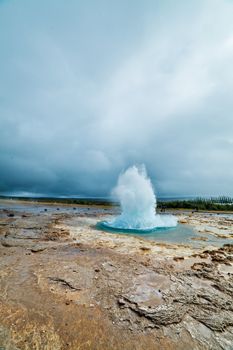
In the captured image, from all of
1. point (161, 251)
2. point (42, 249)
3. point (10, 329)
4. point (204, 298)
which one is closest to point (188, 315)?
point (204, 298)

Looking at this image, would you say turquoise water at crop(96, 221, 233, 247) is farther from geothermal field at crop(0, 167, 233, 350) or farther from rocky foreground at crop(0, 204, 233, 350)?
rocky foreground at crop(0, 204, 233, 350)

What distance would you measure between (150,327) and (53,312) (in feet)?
9.43

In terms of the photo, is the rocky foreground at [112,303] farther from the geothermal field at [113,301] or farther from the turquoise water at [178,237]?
the turquoise water at [178,237]

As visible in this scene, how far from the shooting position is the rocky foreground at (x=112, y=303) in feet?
14.1

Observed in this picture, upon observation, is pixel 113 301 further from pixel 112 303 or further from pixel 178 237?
pixel 178 237

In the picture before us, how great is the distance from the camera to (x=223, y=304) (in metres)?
5.88

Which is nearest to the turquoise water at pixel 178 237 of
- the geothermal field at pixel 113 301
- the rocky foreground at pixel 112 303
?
the geothermal field at pixel 113 301

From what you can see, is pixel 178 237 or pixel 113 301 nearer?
pixel 113 301

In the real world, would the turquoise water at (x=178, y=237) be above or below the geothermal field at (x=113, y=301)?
below

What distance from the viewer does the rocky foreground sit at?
169 inches

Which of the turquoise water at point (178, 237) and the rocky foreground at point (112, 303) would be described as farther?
the turquoise water at point (178, 237)

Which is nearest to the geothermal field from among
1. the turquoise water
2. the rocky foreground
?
the rocky foreground

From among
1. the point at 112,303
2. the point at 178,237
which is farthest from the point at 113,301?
the point at 178,237

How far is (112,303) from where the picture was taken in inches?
224
